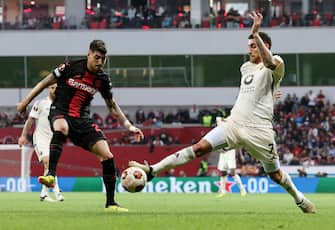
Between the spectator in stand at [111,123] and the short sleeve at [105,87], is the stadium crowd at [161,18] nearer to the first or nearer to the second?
the spectator in stand at [111,123]

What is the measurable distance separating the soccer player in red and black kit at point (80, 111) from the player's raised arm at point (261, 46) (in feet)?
7.52

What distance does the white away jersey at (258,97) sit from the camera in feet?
44.6

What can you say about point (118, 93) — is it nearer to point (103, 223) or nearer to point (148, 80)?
point (148, 80)

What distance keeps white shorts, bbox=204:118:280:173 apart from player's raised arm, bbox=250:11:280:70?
939 mm

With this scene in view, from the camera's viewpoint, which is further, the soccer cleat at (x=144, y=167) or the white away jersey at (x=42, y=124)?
the white away jersey at (x=42, y=124)

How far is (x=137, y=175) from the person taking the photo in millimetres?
12539

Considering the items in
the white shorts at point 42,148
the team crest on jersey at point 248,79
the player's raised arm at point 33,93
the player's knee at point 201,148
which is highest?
the team crest on jersey at point 248,79

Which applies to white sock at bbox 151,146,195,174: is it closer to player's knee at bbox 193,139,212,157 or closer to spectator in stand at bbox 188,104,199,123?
player's knee at bbox 193,139,212,157

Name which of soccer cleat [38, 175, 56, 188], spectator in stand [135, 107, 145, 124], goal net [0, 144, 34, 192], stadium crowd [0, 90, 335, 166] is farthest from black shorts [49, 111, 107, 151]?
spectator in stand [135, 107, 145, 124]

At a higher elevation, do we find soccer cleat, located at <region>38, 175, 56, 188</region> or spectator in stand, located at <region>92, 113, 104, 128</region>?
soccer cleat, located at <region>38, 175, 56, 188</region>

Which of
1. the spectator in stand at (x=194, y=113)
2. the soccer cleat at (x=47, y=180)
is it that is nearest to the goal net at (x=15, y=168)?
the spectator in stand at (x=194, y=113)

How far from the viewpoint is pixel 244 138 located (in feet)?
44.2

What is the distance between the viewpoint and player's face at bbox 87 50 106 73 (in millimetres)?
13867

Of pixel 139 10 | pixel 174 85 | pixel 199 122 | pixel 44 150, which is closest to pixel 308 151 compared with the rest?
pixel 199 122
